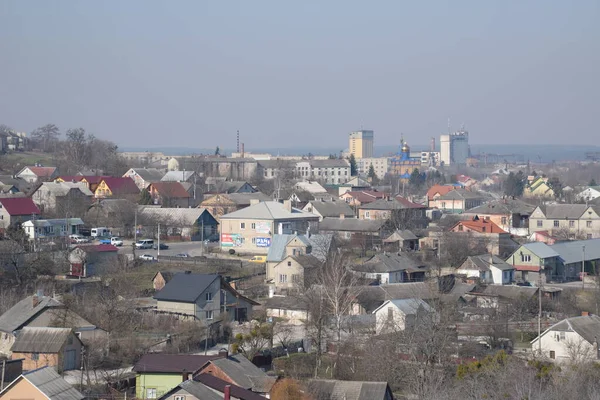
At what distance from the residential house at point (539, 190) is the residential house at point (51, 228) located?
2719 cm

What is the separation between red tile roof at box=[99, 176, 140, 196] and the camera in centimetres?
4081

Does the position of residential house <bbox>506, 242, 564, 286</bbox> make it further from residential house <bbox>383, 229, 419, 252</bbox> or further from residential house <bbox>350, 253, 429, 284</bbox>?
residential house <bbox>383, 229, 419, 252</bbox>

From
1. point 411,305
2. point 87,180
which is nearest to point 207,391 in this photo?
point 411,305

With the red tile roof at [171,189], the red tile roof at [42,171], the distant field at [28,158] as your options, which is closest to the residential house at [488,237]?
the red tile roof at [171,189]

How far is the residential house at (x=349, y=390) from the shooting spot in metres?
14.5

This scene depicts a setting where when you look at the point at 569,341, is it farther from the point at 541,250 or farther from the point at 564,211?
the point at 564,211

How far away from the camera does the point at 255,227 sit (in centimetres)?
3134

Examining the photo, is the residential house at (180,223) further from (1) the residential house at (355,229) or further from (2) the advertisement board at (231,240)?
(1) the residential house at (355,229)

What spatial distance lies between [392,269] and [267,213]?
22.0ft

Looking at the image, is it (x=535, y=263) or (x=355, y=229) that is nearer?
(x=535, y=263)

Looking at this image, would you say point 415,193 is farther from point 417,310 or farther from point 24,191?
point 417,310

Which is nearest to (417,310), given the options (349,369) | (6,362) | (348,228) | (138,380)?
(349,369)

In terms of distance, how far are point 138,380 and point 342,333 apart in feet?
18.6

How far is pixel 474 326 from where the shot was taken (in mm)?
20859
